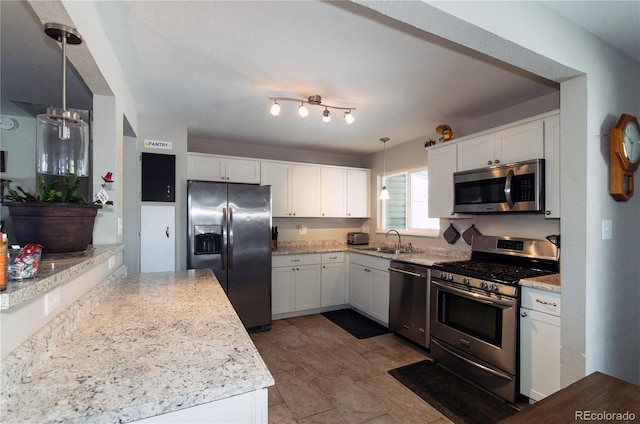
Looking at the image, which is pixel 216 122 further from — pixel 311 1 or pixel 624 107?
pixel 624 107

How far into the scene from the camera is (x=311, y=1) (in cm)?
152

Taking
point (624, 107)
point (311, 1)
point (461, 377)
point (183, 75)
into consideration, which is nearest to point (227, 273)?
point (183, 75)

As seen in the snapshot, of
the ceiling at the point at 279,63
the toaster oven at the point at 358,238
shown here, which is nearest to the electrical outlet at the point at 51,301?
→ the ceiling at the point at 279,63

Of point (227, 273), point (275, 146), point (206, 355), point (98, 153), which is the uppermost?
point (275, 146)

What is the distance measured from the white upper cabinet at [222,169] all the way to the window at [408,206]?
2033 millimetres

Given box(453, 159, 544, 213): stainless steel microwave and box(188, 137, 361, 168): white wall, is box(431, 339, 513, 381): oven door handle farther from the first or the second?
box(188, 137, 361, 168): white wall

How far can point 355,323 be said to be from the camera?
151 inches

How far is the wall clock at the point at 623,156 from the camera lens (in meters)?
1.78

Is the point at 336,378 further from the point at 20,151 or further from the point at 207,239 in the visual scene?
the point at 20,151

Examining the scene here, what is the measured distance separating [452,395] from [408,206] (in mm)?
2465

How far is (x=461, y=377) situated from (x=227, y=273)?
253 centimetres

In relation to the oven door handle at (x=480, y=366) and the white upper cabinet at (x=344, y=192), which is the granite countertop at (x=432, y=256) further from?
the oven door handle at (x=480, y=366)

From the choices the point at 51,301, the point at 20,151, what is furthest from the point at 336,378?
the point at 20,151

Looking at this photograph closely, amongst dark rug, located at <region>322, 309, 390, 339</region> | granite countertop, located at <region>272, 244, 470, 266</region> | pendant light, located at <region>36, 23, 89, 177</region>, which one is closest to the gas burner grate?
granite countertop, located at <region>272, 244, 470, 266</region>
